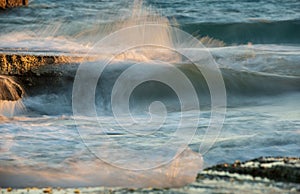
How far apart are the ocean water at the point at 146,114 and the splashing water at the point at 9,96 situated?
0.04 metres

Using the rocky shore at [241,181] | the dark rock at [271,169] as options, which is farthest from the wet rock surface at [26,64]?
the dark rock at [271,169]

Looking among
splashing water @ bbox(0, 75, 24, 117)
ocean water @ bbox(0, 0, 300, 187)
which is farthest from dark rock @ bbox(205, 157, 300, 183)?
splashing water @ bbox(0, 75, 24, 117)

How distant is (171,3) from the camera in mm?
19297

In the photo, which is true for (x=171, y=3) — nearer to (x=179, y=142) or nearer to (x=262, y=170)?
(x=179, y=142)

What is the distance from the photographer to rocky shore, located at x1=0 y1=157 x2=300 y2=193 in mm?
2865

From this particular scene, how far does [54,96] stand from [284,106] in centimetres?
241

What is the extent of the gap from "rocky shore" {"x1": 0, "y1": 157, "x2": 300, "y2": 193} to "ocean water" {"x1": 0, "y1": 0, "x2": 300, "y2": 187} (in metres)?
0.19

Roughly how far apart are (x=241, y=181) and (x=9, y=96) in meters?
3.89

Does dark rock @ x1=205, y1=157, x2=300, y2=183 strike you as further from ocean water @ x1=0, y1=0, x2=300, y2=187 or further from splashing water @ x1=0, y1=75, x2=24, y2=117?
Answer: splashing water @ x1=0, y1=75, x2=24, y2=117

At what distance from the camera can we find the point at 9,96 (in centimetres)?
641

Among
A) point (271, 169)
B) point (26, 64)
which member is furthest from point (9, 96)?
point (271, 169)

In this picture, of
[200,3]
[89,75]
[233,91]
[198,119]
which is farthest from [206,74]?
[200,3]

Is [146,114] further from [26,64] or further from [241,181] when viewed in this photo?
[241,181]

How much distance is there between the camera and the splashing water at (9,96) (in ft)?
19.6
